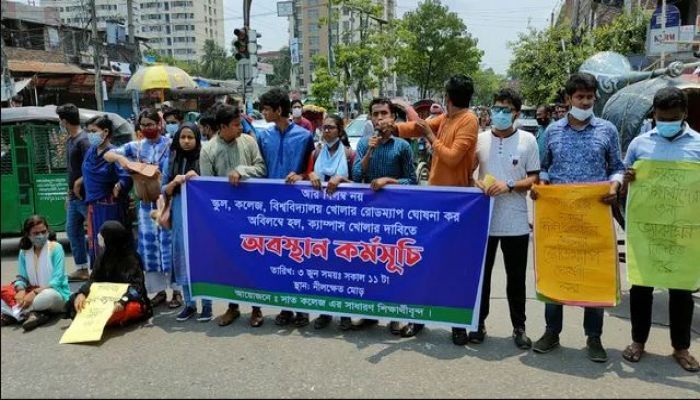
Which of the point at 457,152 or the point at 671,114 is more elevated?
the point at 671,114

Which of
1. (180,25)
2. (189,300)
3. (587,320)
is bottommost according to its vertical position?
(189,300)

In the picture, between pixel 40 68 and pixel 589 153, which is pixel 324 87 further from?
pixel 589 153

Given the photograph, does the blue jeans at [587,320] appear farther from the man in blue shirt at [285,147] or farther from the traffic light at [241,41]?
the traffic light at [241,41]

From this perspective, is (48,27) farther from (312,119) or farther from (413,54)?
(312,119)

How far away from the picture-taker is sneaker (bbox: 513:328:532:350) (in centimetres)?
387

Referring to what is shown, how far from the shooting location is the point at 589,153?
371 cm

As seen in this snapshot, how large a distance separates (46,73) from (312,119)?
2175 cm

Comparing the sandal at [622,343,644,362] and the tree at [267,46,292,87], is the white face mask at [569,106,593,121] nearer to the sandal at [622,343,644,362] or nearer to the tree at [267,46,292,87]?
the sandal at [622,343,644,362]

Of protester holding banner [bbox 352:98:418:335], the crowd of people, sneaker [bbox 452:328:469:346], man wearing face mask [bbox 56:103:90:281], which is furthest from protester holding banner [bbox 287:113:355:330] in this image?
man wearing face mask [bbox 56:103:90:281]

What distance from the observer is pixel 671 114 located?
3.58 m

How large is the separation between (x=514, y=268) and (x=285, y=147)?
195 centimetres

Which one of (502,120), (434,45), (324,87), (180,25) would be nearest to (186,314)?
(502,120)

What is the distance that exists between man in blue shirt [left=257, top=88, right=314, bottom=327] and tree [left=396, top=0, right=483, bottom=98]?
119 feet

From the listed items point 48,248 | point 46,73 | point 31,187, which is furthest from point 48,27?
point 48,248
